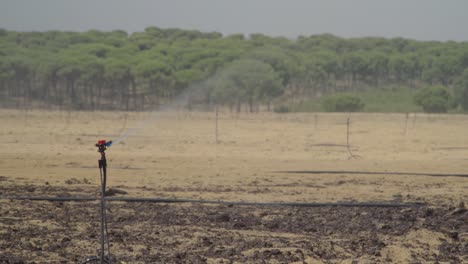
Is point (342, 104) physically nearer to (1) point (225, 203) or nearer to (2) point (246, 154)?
(2) point (246, 154)

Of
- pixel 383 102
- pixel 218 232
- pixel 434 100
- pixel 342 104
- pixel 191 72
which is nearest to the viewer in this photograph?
pixel 218 232

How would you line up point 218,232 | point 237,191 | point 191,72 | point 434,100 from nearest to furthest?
1. point 218,232
2. point 237,191
3. point 434,100
4. point 191,72

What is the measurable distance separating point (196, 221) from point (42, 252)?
8.44ft

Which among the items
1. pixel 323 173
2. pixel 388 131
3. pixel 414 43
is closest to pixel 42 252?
pixel 323 173

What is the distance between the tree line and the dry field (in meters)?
13.6

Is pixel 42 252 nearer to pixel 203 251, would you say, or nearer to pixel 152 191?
pixel 203 251

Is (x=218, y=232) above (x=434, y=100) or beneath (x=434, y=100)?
beneath

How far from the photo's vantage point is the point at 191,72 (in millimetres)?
44812

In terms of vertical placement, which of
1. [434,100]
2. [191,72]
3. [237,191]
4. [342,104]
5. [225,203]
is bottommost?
[237,191]

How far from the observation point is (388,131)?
27.8 meters

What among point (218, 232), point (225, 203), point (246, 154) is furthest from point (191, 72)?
point (218, 232)

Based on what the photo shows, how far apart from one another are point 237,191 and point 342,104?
92.4 feet

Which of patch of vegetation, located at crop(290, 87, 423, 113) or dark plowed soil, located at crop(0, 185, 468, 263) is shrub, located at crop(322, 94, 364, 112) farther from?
dark plowed soil, located at crop(0, 185, 468, 263)

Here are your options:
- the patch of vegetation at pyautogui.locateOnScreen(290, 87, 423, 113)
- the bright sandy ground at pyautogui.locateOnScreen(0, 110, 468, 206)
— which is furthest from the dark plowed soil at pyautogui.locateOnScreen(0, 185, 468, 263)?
the patch of vegetation at pyautogui.locateOnScreen(290, 87, 423, 113)
